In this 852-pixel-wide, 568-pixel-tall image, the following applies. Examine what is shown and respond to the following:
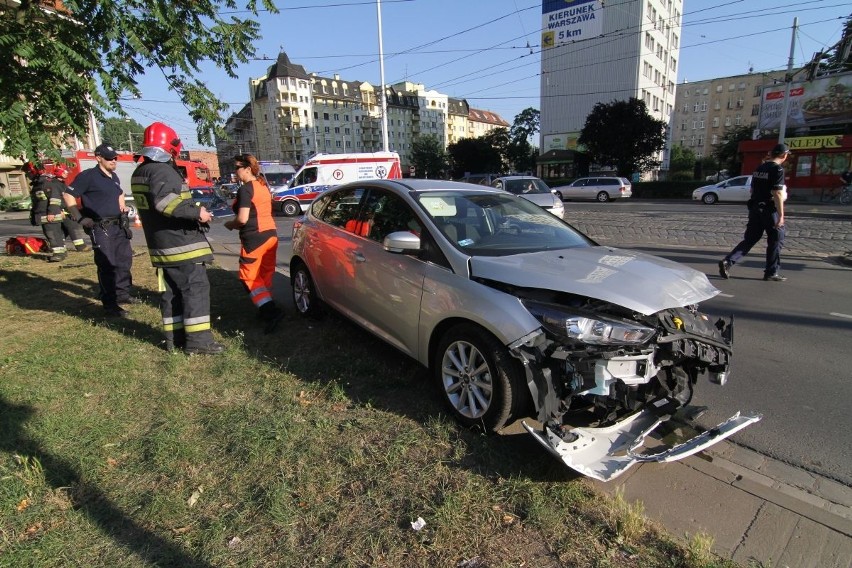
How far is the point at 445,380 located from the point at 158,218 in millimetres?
2984

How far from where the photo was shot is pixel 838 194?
27.0m

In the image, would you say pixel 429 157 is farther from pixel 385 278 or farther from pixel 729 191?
pixel 385 278

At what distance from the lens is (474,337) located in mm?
2924

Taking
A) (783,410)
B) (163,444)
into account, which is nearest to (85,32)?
(163,444)

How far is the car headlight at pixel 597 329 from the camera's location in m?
2.54

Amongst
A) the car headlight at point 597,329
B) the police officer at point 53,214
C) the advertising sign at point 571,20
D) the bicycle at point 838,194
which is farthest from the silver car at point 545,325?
the advertising sign at point 571,20

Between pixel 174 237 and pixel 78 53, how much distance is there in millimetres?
2498

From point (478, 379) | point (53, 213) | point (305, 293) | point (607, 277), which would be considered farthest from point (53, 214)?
point (607, 277)

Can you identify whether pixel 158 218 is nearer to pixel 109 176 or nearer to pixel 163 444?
pixel 163 444

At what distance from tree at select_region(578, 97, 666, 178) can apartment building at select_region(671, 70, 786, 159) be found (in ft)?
189

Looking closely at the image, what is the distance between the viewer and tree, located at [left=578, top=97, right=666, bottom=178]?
45.2 meters

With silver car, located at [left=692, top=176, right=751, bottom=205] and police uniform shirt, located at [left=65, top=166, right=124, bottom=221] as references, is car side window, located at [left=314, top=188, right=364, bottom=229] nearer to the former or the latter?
police uniform shirt, located at [left=65, top=166, right=124, bottom=221]

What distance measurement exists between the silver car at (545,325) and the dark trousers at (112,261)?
3.80 meters

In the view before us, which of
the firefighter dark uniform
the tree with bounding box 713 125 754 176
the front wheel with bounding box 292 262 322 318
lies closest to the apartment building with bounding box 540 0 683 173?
the tree with bounding box 713 125 754 176
